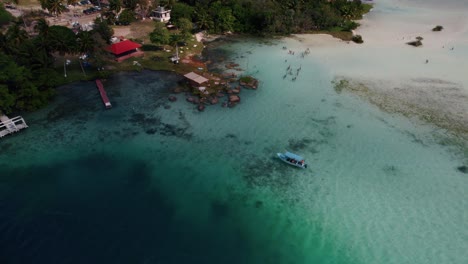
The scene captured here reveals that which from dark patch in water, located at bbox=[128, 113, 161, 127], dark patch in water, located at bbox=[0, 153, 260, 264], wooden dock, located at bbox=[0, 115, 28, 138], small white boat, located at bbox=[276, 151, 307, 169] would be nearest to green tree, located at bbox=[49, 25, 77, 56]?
wooden dock, located at bbox=[0, 115, 28, 138]

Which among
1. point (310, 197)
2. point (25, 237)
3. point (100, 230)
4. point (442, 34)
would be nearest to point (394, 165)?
point (310, 197)

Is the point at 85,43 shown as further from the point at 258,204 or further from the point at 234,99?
the point at 258,204

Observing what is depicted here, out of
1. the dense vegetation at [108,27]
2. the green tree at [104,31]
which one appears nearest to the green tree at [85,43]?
the dense vegetation at [108,27]

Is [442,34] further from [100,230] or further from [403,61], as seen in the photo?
[100,230]

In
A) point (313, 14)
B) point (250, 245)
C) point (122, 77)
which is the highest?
point (313, 14)

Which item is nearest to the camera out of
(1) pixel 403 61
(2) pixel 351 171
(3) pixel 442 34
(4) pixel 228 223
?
(4) pixel 228 223

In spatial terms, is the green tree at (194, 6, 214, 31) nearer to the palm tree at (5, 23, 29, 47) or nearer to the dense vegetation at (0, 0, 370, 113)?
the dense vegetation at (0, 0, 370, 113)

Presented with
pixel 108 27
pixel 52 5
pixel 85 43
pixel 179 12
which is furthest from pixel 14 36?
pixel 179 12
